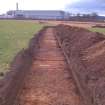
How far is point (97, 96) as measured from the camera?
10570 mm

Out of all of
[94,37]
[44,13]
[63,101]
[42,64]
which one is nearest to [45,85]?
[63,101]

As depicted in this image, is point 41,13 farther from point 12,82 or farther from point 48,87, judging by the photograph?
point 12,82

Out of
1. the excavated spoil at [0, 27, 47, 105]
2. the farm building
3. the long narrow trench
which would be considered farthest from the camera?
the farm building

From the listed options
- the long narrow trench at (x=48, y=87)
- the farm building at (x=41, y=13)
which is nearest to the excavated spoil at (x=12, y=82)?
the long narrow trench at (x=48, y=87)

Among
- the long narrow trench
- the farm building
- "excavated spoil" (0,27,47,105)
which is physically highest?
"excavated spoil" (0,27,47,105)

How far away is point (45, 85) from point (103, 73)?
206 cm

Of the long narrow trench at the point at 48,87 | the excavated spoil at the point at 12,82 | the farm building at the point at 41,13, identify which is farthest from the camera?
the farm building at the point at 41,13

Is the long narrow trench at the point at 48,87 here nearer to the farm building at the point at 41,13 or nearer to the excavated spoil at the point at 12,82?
the excavated spoil at the point at 12,82

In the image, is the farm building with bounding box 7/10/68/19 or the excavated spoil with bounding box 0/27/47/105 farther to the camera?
the farm building with bounding box 7/10/68/19

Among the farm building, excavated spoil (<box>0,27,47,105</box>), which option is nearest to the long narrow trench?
excavated spoil (<box>0,27,47,105</box>)

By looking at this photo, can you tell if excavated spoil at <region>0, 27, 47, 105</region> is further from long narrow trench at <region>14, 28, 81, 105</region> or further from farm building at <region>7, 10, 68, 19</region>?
farm building at <region>7, 10, 68, 19</region>

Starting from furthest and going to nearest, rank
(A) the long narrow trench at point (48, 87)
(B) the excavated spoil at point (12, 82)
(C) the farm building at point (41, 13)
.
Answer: (C) the farm building at point (41, 13) < (A) the long narrow trench at point (48, 87) < (B) the excavated spoil at point (12, 82)

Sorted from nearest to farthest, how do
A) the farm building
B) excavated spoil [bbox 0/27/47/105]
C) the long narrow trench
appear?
1. excavated spoil [bbox 0/27/47/105]
2. the long narrow trench
3. the farm building

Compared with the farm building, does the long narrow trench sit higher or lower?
higher
